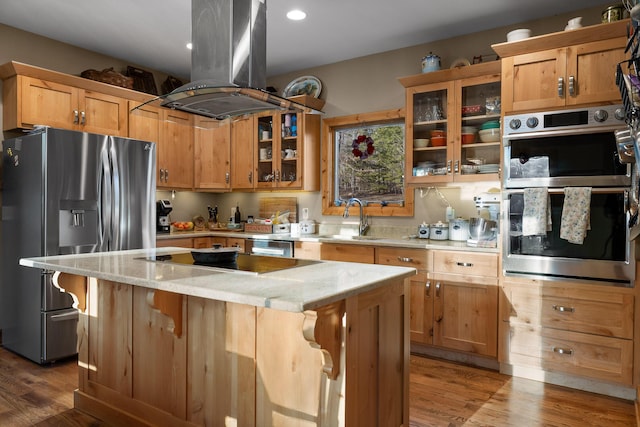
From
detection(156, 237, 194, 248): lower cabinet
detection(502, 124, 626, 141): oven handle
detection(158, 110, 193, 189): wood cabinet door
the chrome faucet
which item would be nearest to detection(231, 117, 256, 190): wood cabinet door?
detection(158, 110, 193, 189): wood cabinet door

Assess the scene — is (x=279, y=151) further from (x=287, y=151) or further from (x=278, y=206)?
(x=278, y=206)

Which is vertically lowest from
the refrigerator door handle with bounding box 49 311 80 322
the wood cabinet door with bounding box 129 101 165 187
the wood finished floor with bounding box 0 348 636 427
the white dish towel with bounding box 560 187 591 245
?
the wood finished floor with bounding box 0 348 636 427

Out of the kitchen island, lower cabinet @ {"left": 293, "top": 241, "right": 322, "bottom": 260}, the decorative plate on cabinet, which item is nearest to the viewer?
the kitchen island

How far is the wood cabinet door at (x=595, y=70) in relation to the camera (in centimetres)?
273

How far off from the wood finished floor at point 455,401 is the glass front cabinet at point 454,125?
154cm

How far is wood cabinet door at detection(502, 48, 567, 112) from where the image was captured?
291 centimetres

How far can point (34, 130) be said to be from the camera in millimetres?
3354

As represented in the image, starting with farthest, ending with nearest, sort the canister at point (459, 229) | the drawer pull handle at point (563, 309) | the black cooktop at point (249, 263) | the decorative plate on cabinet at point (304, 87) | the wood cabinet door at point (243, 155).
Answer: the wood cabinet door at point (243, 155)
the decorative plate on cabinet at point (304, 87)
the canister at point (459, 229)
the drawer pull handle at point (563, 309)
the black cooktop at point (249, 263)

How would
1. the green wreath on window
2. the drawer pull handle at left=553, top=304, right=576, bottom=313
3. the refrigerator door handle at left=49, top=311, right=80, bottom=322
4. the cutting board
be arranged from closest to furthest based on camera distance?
the drawer pull handle at left=553, top=304, right=576, bottom=313 → the refrigerator door handle at left=49, top=311, right=80, bottom=322 → the green wreath on window → the cutting board

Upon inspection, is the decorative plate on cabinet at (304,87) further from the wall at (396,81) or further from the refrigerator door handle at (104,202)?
the refrigerator door handle at (104,202)

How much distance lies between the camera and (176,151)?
4.70 metres

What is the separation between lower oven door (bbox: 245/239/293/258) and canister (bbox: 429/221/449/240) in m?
1.35

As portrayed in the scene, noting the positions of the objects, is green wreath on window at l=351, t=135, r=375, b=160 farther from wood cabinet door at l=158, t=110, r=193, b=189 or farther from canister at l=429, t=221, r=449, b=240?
wood cabinet door at l=158, t=110, r=193, b=189

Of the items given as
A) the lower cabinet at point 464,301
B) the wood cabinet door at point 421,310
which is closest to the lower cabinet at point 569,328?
the lower cabinet at point 464,301
